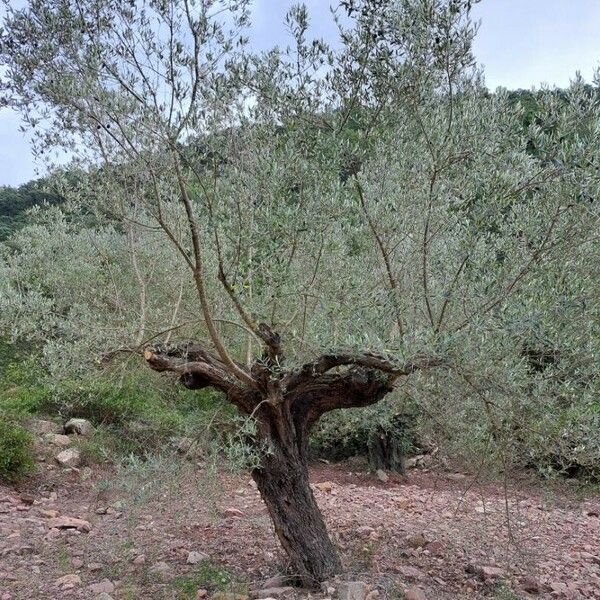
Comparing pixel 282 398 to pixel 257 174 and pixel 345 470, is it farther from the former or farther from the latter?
pixel 345 470

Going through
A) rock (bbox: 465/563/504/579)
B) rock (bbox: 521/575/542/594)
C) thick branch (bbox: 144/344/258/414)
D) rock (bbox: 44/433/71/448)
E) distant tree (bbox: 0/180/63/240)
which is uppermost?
distant tree (bbox: 0/180/63/240)

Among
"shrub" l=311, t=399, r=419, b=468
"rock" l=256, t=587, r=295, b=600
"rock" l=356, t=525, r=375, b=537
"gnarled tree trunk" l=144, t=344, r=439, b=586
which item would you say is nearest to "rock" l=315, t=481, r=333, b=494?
"shrub" l=311, t=399, r=419, b=468

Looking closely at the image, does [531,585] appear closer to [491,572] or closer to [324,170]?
[491,572]

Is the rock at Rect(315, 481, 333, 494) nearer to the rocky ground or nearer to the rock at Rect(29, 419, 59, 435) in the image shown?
the rocky ground

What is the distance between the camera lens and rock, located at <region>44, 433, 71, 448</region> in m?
9.55

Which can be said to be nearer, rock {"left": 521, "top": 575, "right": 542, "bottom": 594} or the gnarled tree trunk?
the gnarled tree trunk

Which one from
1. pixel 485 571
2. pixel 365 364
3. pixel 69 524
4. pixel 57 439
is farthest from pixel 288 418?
pixel 57 439

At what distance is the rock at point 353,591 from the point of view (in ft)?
15.1

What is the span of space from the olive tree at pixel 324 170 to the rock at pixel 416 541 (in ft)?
6.54

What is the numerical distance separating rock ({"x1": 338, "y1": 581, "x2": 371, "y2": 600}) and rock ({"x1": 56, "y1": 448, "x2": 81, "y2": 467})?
567 centimetres

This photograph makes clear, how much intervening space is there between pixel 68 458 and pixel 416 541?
5.23m

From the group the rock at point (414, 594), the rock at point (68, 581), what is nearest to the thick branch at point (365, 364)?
the rock at point (414, 594)

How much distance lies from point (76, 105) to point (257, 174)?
125 centimetres

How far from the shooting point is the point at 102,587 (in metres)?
5.12
